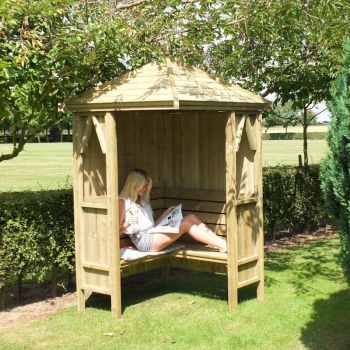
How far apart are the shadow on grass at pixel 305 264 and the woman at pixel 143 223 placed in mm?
1258

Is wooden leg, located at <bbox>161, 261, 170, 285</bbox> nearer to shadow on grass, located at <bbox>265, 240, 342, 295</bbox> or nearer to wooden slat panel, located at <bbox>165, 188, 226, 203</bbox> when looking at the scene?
wooden slat panel, located at <bbox>165, 188, 226, 203</bbox>

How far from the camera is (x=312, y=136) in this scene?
88.0 metres

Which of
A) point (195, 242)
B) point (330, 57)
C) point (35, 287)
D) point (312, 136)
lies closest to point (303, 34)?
point (330, 57)

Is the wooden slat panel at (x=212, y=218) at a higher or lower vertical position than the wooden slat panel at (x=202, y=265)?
higher

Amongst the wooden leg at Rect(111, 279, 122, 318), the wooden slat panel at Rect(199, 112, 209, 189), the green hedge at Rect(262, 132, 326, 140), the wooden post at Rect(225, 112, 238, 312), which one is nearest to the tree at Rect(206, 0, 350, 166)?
the wooden slat panel at Rect(199, 112, 209, 189)

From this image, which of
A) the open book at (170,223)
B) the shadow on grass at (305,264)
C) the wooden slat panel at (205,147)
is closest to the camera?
the open book at (170,223)

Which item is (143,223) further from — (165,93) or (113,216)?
(165,93)

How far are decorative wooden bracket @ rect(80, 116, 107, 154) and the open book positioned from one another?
1.36 meters

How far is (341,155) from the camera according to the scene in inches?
192

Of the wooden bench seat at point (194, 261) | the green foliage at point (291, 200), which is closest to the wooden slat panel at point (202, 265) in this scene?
the wooden bench seat at point (194, 261)

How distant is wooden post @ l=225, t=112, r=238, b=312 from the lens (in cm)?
664

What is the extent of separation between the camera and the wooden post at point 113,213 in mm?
6340

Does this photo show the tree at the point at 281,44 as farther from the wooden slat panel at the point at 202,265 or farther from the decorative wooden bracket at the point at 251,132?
the wooden slat panel at the point at 202,265

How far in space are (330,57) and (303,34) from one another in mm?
727
